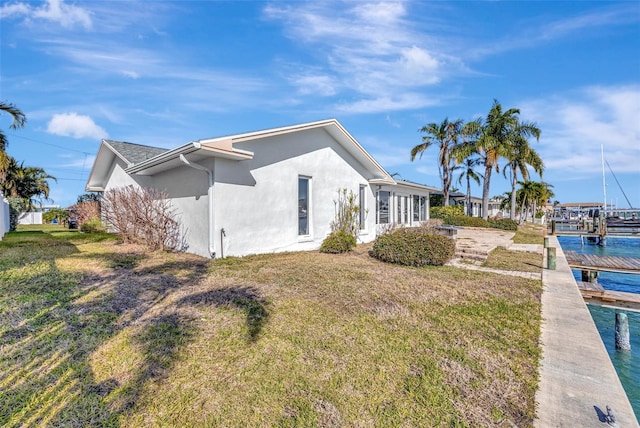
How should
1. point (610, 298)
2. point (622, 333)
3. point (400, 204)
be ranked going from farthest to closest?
point (400, 204) < point (610, 298) < point (622, 333)

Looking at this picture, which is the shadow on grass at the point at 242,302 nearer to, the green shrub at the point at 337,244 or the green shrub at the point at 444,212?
the green shrub at the point at 337,244

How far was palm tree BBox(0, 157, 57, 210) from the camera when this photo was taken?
1056 inches

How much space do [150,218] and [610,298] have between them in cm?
1395

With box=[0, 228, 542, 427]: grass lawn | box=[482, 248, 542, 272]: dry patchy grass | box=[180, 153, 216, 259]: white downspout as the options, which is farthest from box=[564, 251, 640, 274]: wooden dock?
box=[180, 153, 216, 259]: white downspout

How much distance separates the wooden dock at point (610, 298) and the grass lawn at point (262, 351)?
3297 mm

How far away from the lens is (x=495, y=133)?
1016 inches

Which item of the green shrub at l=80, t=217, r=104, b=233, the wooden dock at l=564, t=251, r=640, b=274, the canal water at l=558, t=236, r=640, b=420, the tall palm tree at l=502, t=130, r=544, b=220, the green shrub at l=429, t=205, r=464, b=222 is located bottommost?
the canal water at l=558, t=236, r=640, b=420

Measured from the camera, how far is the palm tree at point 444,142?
27234 millimetres

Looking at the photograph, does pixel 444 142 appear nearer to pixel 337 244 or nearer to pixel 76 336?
pixel 337 244

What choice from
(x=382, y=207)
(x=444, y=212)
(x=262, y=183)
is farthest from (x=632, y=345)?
(x=444, y=212)

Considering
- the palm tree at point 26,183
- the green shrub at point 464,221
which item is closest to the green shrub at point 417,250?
the green shrub at point 464,221

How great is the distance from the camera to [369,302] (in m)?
5.32

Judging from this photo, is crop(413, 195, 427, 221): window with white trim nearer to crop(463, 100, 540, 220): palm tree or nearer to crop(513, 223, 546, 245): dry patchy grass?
crop(513, 223, 546, 245): dry patchy grass

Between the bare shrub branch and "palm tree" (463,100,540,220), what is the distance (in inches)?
964
